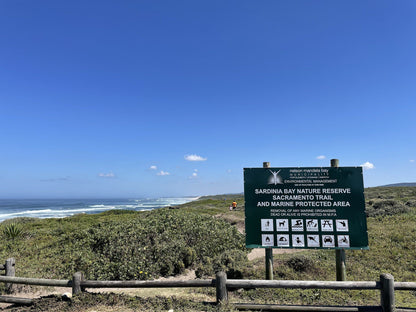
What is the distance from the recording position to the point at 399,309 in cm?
479

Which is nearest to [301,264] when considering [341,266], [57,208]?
[341,266]

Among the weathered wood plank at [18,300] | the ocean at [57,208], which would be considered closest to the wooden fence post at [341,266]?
the weathered wood plank at [18,300]

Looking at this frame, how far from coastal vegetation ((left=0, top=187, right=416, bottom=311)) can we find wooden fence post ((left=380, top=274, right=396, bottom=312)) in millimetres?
1290

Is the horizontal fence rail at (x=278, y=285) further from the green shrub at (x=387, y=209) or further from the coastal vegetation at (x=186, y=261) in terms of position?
the green shrub at (x=387, y=209)

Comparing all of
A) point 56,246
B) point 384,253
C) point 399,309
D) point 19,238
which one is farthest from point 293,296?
point 19,238

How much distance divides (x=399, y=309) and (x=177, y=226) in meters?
9.39

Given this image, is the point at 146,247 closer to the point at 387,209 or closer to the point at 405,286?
the point at 405,286

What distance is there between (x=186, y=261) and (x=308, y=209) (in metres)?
5.95

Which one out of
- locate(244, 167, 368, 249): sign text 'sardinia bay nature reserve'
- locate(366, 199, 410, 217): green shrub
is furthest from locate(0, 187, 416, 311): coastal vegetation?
locate(366, 199, 410, 217): green shrub

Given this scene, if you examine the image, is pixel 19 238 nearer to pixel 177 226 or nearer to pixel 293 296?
pixel 177 226

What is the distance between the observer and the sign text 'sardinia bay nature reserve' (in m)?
6.06

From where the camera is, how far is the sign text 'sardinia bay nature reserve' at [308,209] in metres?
→ 6.06

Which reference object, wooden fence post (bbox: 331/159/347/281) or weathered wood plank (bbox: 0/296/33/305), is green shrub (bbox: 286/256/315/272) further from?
weathered wood plank (bbox: 0/296/33/305)

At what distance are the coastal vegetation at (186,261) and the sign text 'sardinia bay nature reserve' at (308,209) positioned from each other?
1503 millimetres
